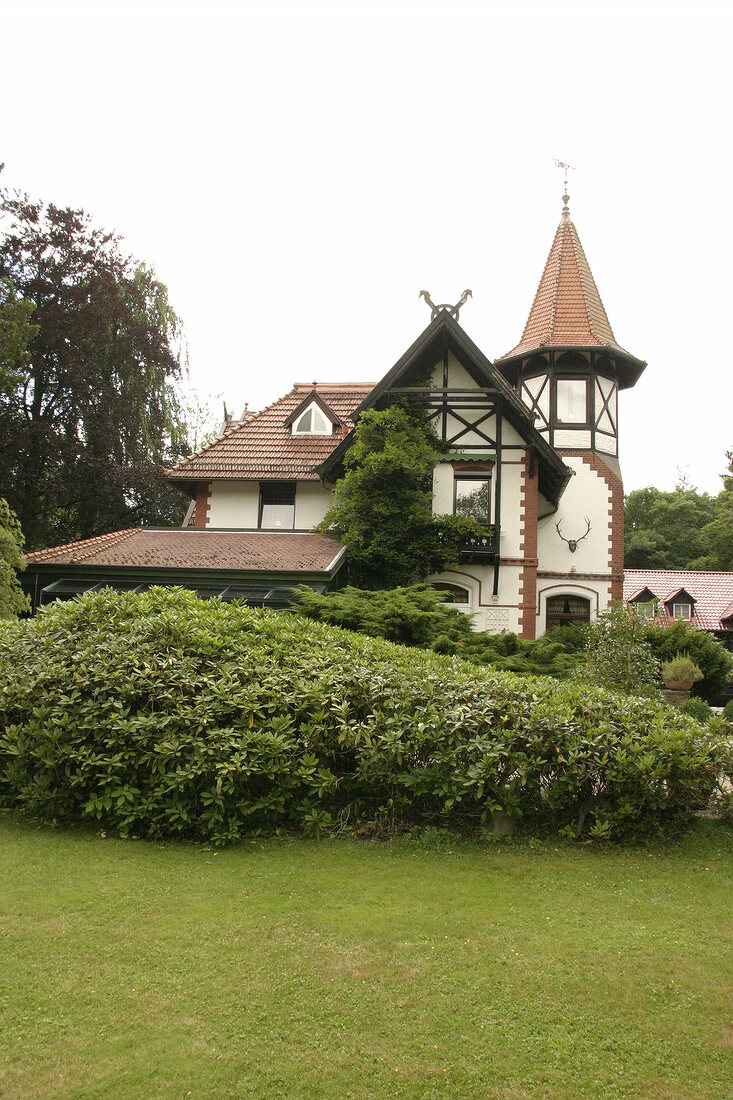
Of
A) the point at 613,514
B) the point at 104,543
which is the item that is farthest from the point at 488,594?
the point at 104,543

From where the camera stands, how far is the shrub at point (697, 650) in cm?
2091

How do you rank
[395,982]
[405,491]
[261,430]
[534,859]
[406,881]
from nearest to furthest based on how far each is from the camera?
[395,982] → [406,881] → [534,859] → [405,491] → [261,430]

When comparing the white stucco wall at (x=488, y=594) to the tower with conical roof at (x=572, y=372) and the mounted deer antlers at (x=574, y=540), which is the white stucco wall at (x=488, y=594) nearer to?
the mounted deer antlers at (x=574, y=540)

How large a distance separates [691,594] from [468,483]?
82.7ft

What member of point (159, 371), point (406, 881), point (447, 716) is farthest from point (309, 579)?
point (159, 371)

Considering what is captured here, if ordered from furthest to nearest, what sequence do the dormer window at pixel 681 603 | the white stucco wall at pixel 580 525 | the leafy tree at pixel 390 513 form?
the dormer window at pixel 681 603 < the white stucco wall at pixel 580 525 < the leafy tree at pixel 390 513

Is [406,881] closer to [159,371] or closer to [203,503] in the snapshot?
[203,503]

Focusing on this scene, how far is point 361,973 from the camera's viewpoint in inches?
177

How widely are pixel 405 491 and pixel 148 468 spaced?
13328 millimetres

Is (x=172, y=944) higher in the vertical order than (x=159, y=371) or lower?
lower

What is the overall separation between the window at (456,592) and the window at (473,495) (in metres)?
1.78

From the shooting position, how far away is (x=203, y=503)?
72.3 ft

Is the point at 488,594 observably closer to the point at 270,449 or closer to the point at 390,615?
the point at 270,449

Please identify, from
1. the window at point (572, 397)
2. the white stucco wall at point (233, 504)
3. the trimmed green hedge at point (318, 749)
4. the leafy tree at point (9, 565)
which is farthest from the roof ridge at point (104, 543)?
the window at point (572, 397)
